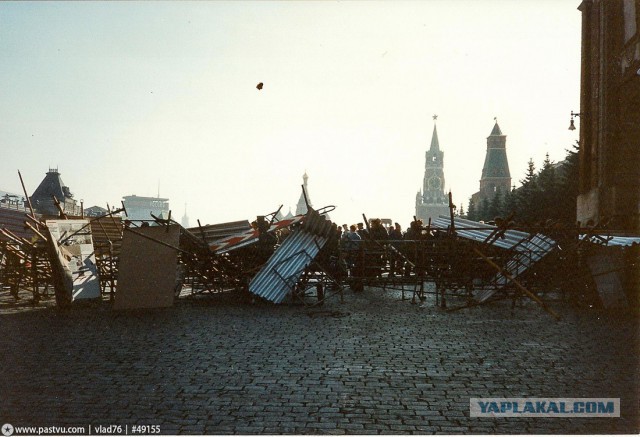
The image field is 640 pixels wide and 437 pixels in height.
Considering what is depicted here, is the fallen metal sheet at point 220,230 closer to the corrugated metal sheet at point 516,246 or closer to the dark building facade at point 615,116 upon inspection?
the corrugated metal sheet at point 516,246

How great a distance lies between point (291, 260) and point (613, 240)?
806cm

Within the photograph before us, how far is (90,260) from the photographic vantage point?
15.0 meters

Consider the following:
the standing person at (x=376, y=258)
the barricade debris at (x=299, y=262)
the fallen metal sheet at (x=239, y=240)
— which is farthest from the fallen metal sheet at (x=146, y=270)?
the standing person at (x=376, y=258)

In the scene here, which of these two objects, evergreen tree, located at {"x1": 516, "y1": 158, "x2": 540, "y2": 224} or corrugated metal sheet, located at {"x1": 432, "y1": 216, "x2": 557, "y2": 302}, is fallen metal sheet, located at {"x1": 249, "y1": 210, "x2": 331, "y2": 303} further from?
evergreen tree, located at {"x1": 516, "y1": 158, "x2": 540, "y2": 224}

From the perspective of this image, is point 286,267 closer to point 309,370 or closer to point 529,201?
point 309,370

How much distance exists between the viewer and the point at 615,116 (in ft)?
69.4

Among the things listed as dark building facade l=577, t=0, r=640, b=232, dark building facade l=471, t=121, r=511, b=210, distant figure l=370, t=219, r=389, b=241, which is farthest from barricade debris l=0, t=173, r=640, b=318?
dark building facade l=471, t=121, r=511, b=210

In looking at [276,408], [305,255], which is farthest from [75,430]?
[305,255]

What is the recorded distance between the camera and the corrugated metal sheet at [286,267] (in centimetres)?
1434

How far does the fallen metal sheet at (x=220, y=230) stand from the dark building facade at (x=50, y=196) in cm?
7798

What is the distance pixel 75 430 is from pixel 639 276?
12.8 meters

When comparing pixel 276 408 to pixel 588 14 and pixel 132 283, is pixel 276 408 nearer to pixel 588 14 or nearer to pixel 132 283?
pixel 132 283

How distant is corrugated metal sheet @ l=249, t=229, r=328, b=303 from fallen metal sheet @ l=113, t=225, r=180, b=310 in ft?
6.90

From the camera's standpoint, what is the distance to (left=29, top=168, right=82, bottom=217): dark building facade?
8847 cm
